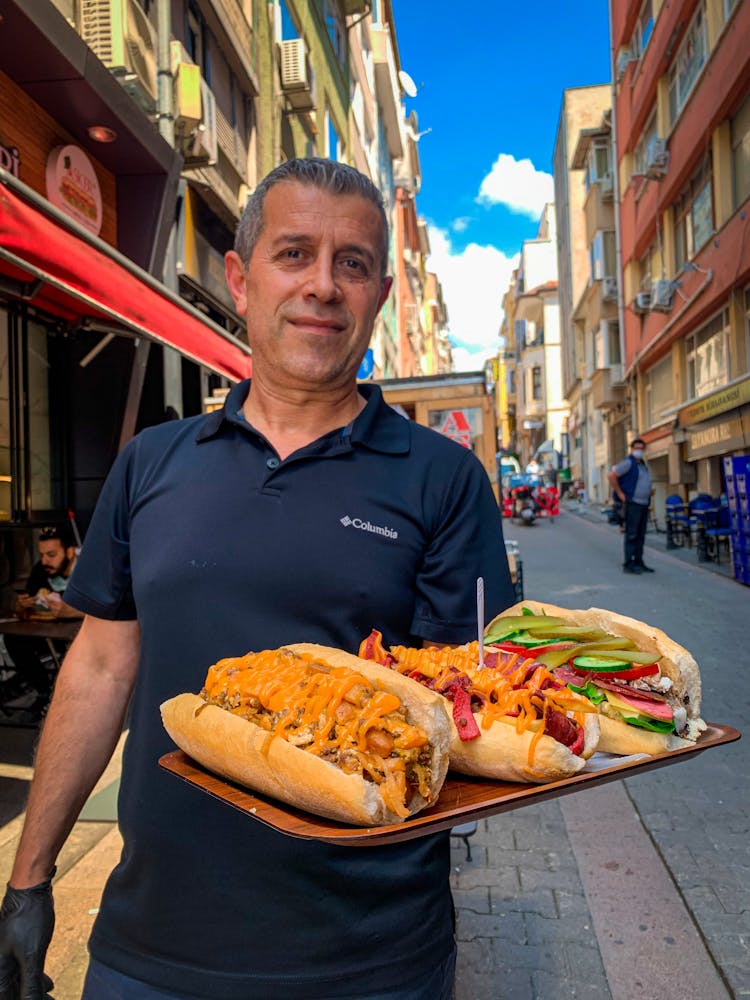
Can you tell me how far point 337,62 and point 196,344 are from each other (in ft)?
71.7

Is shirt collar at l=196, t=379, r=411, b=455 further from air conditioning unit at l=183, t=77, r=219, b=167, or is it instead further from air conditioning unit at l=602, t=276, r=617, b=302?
air conditioning unit at l=602, t=276, r=617, b=302

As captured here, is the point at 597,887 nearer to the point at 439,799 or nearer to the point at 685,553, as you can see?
the point at 439,799

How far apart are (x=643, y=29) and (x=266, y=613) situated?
30670 millimetres

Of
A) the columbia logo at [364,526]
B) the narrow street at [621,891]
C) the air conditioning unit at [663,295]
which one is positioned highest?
the air conditioning unit at [663,295]

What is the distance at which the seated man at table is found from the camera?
584cm

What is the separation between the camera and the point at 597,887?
3834 millimetres

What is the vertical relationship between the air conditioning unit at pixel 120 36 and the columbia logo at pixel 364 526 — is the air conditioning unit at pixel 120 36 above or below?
above

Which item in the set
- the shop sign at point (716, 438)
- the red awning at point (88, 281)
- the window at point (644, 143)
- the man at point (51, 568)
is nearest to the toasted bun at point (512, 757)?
the red awning at point (88, 281)

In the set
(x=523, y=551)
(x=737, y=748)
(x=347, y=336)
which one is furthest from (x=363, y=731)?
(x=523, y=551)

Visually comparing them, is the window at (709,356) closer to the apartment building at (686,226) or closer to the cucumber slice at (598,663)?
the apartment building at (686,226)

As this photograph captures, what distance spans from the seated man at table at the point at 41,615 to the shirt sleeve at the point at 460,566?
4.55 metres

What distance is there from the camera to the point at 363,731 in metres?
1.46

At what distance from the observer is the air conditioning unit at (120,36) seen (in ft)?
25.9

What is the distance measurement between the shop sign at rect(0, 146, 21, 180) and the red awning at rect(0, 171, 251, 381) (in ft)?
3.22
